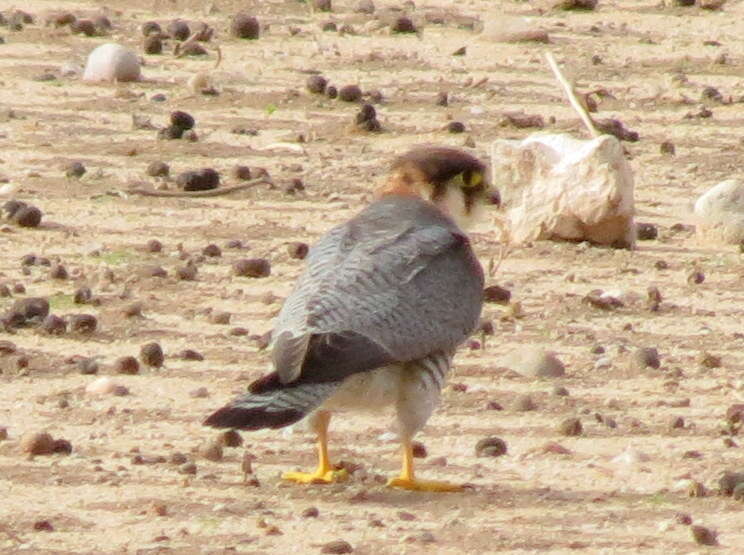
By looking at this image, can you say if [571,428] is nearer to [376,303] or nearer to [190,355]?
[376,303]

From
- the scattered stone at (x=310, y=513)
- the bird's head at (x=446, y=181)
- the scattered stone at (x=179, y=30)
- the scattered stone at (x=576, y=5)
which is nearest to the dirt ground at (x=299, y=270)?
the scattered stone at (x=310, y=513)

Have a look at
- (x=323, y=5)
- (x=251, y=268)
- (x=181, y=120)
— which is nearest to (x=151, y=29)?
(x=323, y=5)

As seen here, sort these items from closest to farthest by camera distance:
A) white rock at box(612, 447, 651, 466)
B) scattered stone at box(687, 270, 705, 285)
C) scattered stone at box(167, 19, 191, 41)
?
white rock at box(612, 447, 651, 466)
scattered stone at box(687, 270, 705, 285)
scattered stone at box(167, 19, 191, 41)

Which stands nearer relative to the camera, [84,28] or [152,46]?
[152,46]

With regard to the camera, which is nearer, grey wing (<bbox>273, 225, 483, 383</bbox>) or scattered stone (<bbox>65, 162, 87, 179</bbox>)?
grey wing (<bbox>273, 225, 483, 383</bbox>)

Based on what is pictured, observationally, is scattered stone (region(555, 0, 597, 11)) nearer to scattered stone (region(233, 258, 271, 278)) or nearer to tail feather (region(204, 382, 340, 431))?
scattered stone (region(233, 258, 271, 278))

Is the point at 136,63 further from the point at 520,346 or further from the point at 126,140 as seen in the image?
the point at 520,346

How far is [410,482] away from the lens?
604 centimetres

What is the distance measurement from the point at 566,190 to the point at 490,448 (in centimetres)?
270

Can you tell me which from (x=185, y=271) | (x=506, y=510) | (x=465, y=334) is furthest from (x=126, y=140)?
(x=506, y=510)

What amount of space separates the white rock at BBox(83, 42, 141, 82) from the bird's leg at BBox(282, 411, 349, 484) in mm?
6193

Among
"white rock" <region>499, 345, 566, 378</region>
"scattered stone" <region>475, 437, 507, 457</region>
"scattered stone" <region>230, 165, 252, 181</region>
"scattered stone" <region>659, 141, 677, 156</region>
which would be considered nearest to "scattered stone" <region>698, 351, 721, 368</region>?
"white rock" <region>499, 345, 566, 378</region>

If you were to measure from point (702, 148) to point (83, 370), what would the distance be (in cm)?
A: 472

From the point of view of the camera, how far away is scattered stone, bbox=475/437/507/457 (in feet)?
21.0
